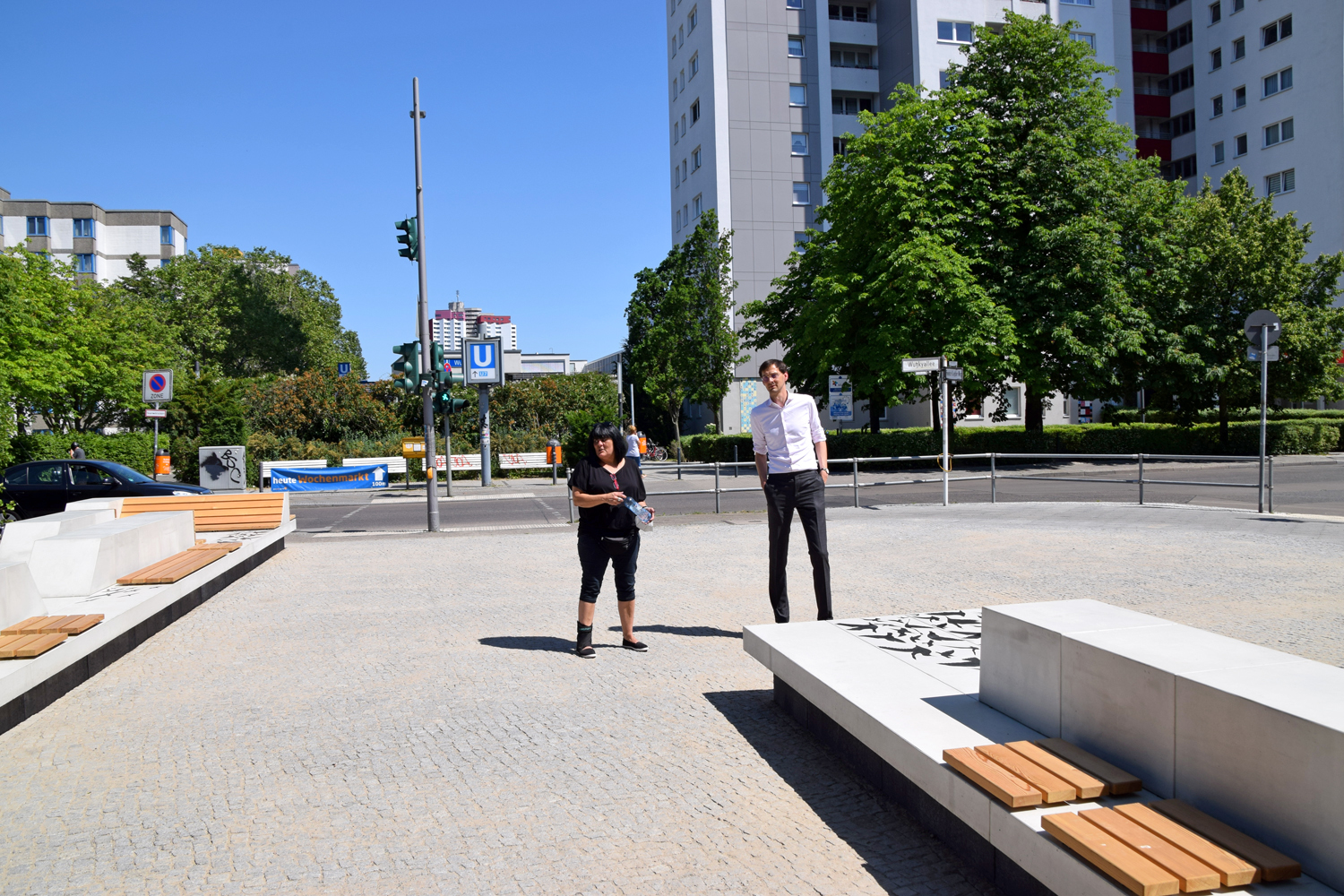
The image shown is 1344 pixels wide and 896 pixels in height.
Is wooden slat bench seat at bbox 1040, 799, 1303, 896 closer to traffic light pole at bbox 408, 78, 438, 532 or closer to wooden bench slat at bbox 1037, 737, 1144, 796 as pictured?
wooden bench slat at bbox 1037, 737, 1144, 796

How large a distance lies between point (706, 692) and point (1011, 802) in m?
2.92

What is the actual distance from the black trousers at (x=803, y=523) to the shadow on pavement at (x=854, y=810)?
4.35ft

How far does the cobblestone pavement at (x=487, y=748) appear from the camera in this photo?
3.42m

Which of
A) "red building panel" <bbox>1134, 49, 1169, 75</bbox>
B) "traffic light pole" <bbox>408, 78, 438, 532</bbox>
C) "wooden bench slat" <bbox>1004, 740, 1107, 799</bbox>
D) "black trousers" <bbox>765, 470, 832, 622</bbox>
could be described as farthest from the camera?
"red building panel" <bbox>1134, 49, 1169, 75</bbox>

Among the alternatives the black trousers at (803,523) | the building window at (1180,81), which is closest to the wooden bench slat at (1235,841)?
the black trousers at (803,523)

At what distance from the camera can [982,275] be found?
30797 millimetres

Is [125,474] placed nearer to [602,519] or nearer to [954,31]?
[602,519]

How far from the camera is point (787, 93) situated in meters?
50.5

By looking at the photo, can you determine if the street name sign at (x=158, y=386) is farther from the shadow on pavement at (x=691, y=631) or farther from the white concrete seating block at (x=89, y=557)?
the shadow on pavement at (x=691, y=631)

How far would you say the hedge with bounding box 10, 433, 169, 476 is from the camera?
89.8 ft

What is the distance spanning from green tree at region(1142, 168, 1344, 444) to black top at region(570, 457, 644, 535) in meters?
29.5

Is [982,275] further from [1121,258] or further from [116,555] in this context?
[116,555]

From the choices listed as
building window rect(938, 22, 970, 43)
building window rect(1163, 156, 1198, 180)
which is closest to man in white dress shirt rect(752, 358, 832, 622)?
building window rect(938, 22, 970, 43)

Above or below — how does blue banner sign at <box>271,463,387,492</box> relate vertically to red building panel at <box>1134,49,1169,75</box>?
below
